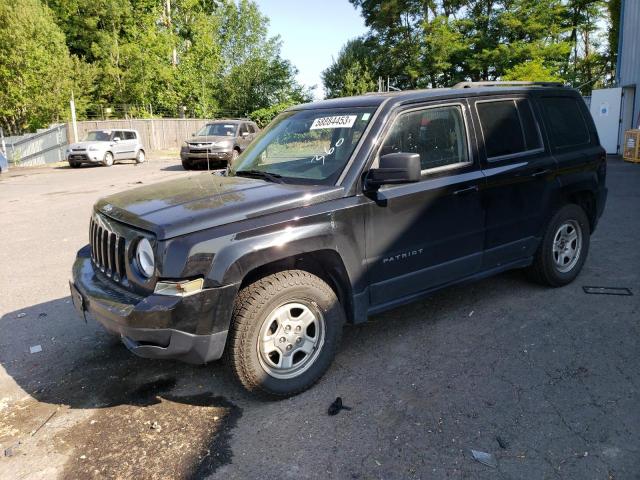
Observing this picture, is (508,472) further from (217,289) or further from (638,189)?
(638,189)

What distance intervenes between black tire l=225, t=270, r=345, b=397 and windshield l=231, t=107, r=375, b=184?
2.55 ft

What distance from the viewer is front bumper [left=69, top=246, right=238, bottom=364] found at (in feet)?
9.47

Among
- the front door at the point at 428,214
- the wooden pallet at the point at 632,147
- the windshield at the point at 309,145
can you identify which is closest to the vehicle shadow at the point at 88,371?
the front door at the point at 428,214

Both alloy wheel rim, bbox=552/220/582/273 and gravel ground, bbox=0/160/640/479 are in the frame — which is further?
alloy wheel rim, bbox=552/220/582/273

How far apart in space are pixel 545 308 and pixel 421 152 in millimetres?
1954

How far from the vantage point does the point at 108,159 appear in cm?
2342

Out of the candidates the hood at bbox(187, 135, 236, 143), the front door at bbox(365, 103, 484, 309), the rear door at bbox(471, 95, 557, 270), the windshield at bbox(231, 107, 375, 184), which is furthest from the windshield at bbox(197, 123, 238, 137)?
the front door at bbox(365, 103, 484, 309)

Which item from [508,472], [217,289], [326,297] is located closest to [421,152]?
[326,297]

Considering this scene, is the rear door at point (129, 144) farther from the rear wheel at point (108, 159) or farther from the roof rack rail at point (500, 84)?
the roof rack rail at point (500, 84)

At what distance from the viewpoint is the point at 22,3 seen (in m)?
28.3

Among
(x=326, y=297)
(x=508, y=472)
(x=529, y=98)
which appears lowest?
(x=508, y=472)

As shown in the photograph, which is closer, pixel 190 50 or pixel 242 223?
pixel 242 223

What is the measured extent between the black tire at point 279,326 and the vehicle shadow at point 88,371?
373 mm

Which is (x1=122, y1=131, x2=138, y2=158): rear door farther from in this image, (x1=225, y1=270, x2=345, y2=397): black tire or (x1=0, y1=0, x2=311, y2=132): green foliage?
(x1=225, y1=270, x2=345, y2=397): black tire
